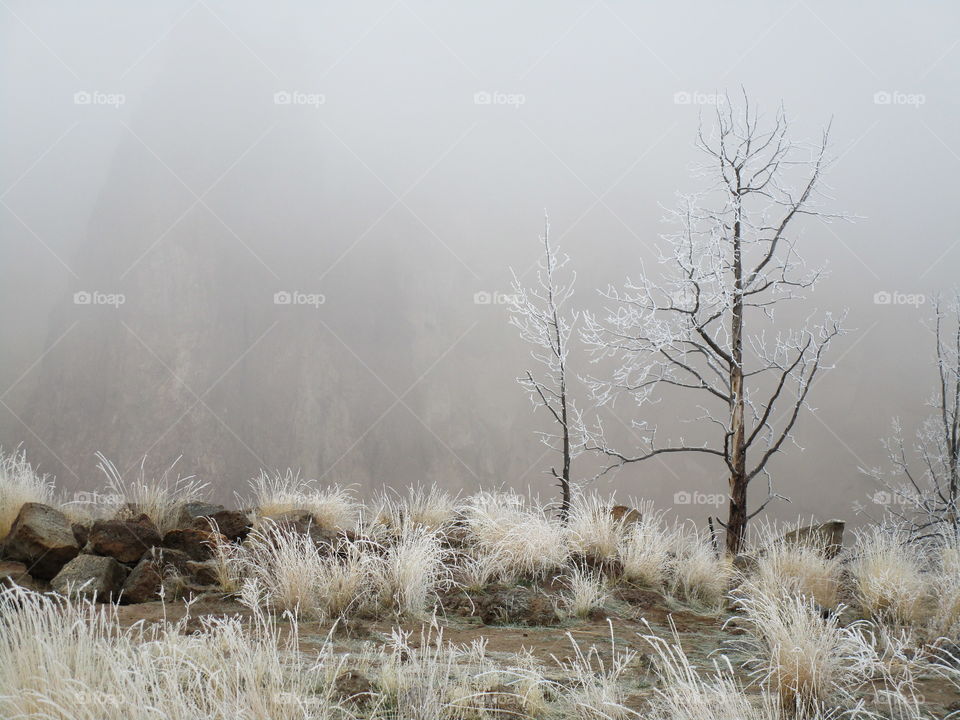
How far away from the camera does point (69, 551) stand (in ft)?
24.9

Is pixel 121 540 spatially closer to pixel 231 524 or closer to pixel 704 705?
pixel 231 524

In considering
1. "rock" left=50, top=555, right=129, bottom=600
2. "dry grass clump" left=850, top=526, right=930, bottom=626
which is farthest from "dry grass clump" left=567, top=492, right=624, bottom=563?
"rock" left=50, top=555, right=129, bottom=600

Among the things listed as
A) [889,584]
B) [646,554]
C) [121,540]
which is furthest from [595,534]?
[121,540]

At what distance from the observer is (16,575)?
7207mm

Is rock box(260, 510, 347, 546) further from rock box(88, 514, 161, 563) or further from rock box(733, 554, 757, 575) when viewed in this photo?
rock box(733, 554, 757, 575)

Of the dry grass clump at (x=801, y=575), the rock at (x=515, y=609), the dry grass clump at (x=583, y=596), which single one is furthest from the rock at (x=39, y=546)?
the dry grass clump at (x=801, y=575)

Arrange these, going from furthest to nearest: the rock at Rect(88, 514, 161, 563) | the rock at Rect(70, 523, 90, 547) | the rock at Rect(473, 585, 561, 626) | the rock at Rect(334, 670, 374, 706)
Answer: the rock at Rect(70, 523, 90, 547)
the rock at Rect(88, 514, 161, 563)
the rock at Rect(473, 585, 561, 626)
the rock at Rect(334, 670, 374, 706)

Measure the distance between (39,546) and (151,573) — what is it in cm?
135

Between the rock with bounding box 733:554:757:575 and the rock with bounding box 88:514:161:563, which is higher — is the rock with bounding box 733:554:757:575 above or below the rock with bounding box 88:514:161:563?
below

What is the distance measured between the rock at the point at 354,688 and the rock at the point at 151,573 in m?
2.83

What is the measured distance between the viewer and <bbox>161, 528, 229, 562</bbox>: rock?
792cm

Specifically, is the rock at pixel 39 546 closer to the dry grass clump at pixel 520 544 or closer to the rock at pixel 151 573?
the rock at pixel 151 573

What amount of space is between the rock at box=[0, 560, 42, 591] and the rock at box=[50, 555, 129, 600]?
249 mm

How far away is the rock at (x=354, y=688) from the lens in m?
4.21
